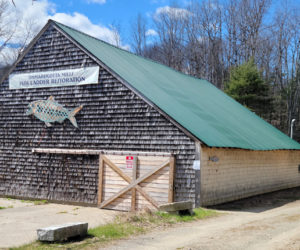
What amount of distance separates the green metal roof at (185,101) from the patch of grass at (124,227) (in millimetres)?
2902

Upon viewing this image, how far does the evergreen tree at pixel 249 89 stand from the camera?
3688 cm

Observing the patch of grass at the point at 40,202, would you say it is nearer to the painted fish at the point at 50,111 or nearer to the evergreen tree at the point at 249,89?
the painted fish at the point at 50,111

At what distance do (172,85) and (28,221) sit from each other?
9.33 meters

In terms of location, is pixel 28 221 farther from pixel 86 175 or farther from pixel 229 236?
pixel 229 236

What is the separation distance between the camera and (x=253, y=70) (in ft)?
121

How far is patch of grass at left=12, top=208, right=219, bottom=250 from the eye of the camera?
798 cm

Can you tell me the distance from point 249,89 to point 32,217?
28.6 meters

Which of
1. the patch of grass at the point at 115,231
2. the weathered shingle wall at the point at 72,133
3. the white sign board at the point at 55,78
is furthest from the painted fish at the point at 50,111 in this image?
the patch of grass at the point at 115,231

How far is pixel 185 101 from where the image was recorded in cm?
1692

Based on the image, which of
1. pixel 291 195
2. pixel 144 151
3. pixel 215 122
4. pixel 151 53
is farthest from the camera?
pixel 151 53

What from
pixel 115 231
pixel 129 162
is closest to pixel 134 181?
pixel 129 162

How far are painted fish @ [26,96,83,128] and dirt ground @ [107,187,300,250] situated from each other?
22.2 feet

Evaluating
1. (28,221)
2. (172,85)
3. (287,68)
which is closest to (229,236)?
(28,221)

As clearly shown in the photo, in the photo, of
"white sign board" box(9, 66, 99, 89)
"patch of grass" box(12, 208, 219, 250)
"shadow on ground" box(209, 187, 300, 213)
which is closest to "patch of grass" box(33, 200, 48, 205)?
"white sign board" box(9, 66, 99, 89)
